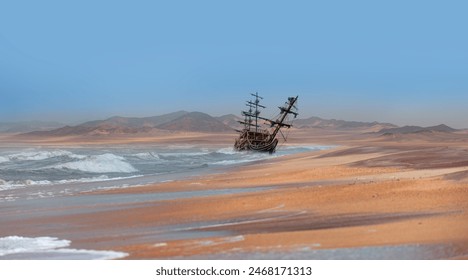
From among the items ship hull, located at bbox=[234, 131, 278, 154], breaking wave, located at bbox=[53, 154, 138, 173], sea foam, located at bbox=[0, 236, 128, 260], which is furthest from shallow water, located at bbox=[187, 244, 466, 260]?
ship hull, located at bbox=[234, 131, 278, 154]

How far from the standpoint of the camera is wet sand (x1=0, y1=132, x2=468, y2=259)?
6934mm

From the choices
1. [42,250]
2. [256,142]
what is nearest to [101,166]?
[42,250]

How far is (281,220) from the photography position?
9.02 metres

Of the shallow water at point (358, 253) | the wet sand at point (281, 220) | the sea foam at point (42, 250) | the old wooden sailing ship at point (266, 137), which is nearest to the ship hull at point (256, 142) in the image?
the old wooden sailing ship at point (266, 137)

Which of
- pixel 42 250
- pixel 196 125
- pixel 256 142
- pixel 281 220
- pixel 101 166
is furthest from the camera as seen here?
pixel 196 125

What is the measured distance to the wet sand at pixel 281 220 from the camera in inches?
273

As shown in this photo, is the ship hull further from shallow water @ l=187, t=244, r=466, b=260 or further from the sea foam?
shallow water @ l=187, t=244, r=466, b=260

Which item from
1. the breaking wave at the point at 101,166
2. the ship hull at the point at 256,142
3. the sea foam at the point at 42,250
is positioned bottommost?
the sea foam at the point at 42,250

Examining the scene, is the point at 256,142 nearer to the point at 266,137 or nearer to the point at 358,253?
the point at 266,137

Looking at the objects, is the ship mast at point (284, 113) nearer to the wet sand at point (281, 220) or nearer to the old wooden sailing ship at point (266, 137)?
the old wooden sailing ship at point (266, 137)

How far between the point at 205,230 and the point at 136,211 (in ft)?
9.31
